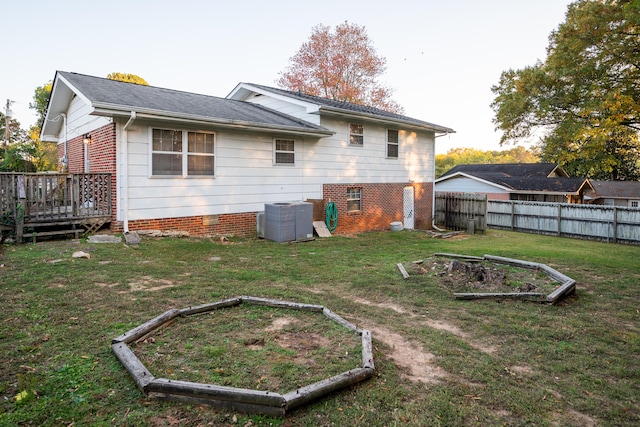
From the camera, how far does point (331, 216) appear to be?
13539 millimetres

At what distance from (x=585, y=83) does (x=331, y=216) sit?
35.6 feet

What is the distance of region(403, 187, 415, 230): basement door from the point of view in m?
16.7

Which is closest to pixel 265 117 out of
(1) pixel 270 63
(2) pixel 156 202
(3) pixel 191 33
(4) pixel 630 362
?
(2) pixel 156 202

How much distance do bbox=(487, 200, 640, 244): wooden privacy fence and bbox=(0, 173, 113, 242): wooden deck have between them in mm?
18419

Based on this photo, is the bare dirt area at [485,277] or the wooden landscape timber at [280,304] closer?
the wooden landscape timber at [280,304]

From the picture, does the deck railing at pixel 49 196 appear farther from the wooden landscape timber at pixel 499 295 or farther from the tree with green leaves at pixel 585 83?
the tree with green leaves at pixel 585 83

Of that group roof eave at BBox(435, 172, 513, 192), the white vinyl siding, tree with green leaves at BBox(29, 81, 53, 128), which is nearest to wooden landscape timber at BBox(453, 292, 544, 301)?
the white vinyl siding

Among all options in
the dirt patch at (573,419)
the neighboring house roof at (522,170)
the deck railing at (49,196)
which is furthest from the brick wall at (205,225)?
the neighboring house roof at (522,170)

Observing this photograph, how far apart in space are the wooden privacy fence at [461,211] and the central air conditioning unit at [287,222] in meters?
8.78

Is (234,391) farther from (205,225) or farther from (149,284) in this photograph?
(205,225)

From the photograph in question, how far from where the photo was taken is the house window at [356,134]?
14.3 meters

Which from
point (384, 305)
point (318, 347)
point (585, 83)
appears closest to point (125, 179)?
point (384, 305)

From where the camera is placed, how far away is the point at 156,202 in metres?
9.62

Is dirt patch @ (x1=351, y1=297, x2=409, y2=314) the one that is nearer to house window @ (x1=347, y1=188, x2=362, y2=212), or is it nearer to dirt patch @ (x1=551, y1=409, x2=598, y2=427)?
dirt patch @ (x1=551, y1=409, x2=598, y2=427)
